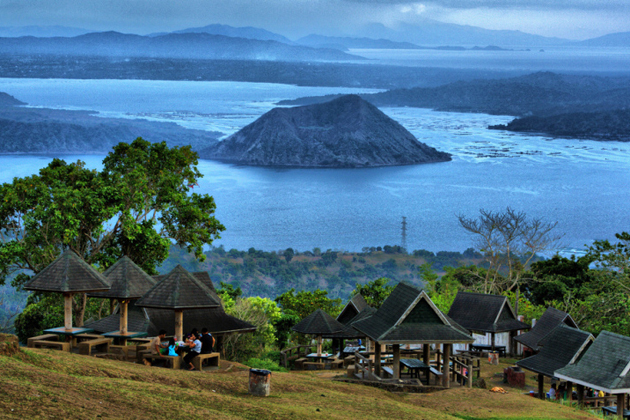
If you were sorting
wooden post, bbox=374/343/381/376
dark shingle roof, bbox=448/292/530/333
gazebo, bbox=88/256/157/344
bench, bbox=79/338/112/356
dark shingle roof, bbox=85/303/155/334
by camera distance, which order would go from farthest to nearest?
dark shingle roof, bbox=448/292/530/333, wooden post, bbox=374/343/381/376, dark shingle roof, bbox=85/303/155/334, gazebo, bbox=88/256/157/344, bench, bbox=79/338/112/356

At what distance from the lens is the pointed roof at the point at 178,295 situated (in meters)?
19.3

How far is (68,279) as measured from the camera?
66.0 feet

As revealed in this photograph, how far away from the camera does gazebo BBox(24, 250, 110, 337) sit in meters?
20.0

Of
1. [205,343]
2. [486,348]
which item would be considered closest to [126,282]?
[205,343]

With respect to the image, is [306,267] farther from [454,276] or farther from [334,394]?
[334,394]

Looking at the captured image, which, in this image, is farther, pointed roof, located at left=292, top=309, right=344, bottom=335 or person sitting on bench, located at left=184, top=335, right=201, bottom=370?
pointed roof, located at left=292, top=309, right=344, bottom=335

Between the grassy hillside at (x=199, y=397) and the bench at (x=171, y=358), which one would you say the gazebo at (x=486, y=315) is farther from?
the bench at (x=171, y=358)

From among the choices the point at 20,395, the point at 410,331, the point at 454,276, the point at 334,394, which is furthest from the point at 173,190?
the point at 454,276

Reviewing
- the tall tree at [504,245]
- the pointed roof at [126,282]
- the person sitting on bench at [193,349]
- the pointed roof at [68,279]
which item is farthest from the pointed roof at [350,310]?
the person sitting on bench at [193,349]

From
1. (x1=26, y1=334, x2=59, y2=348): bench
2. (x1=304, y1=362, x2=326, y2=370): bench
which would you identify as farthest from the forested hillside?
(x1=26, y1=334, x2=59, y2=348): bench

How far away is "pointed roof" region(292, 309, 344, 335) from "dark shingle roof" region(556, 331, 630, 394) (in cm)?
1136

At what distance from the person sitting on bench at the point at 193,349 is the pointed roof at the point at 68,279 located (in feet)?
12.3

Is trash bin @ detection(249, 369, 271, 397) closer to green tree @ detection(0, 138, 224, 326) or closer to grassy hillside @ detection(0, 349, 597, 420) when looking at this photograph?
grassy hillside @ detection(0, 349, 597, 420)

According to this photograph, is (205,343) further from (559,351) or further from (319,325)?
(559,351)
